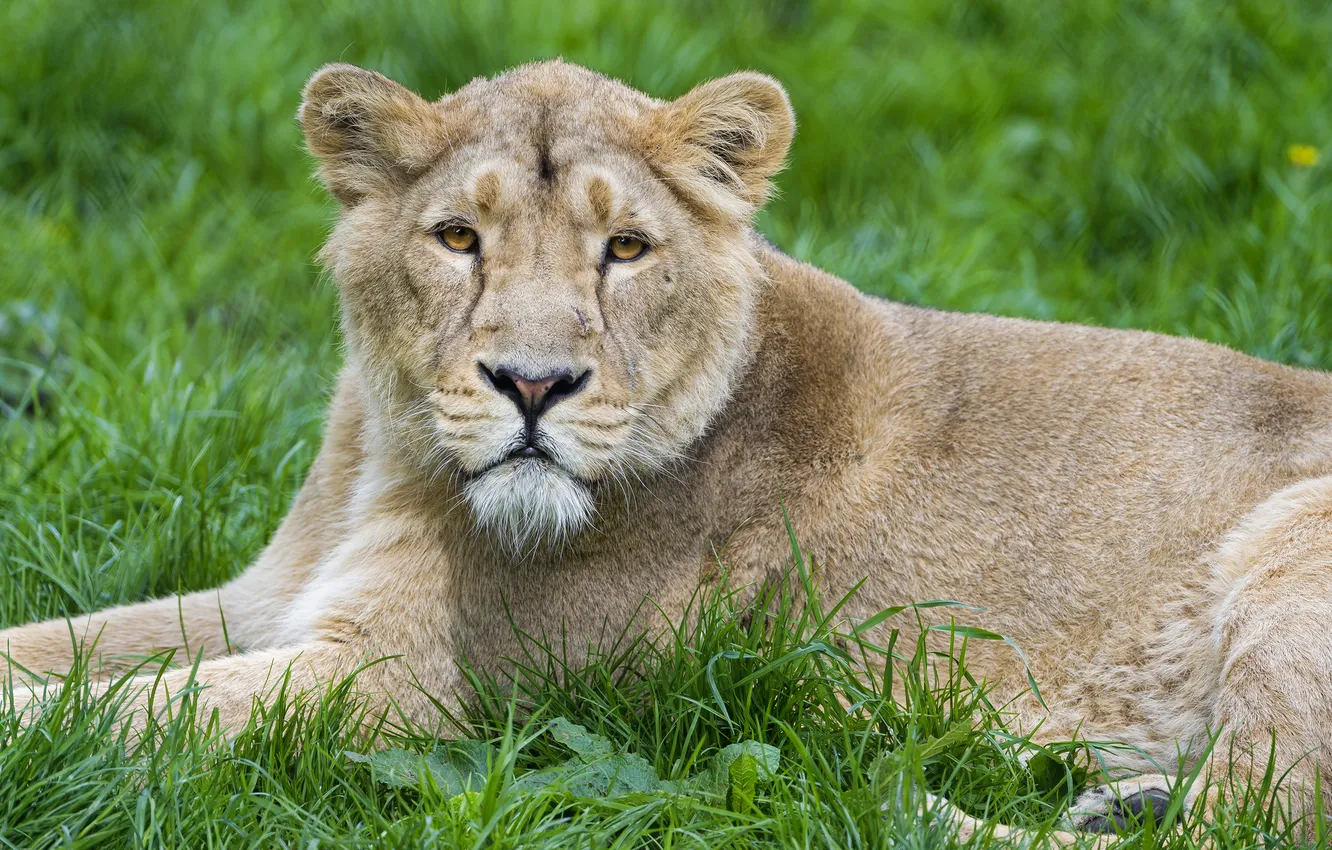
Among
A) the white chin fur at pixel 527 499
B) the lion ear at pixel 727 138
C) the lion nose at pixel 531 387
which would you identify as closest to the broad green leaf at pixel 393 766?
the white chin fur at pixel 527 499

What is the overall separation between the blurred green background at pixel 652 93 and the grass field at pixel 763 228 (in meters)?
0.02

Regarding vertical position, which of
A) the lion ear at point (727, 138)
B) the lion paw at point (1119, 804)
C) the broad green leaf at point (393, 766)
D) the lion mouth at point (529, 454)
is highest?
the lion ear at point (727, 138)

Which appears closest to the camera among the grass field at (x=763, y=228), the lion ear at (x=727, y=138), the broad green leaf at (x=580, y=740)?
the grass field at (x=763, y=228)

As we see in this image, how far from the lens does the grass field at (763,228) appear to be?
344 cm

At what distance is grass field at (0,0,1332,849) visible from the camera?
3.44 m

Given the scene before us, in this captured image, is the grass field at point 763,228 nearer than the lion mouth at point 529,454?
Yes

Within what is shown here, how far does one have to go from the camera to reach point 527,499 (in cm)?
373

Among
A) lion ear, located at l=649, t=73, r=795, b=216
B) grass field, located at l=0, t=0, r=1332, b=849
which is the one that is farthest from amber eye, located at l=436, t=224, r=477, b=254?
grass field, located at l=0, t=0, r=1332, b=849

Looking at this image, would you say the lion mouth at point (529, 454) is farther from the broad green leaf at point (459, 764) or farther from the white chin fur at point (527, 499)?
the broad green leaf at point (459, 764)

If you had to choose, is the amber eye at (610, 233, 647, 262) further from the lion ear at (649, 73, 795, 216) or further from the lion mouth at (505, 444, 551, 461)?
the lion mouth at (505, 444, 551, 461)

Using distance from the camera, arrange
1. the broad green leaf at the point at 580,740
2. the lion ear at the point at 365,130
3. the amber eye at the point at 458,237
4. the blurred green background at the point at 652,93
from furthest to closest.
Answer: the blurred green background at the point at 652,93
the lion ear at the point at 365,130
the amber eye at the point at 458,237
the broad green leaf at the point at 580,740

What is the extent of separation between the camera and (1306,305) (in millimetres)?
6590

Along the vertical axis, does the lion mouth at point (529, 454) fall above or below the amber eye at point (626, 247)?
below

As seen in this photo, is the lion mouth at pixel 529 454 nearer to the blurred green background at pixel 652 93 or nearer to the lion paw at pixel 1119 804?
the lion paw at pixel 1119 804
